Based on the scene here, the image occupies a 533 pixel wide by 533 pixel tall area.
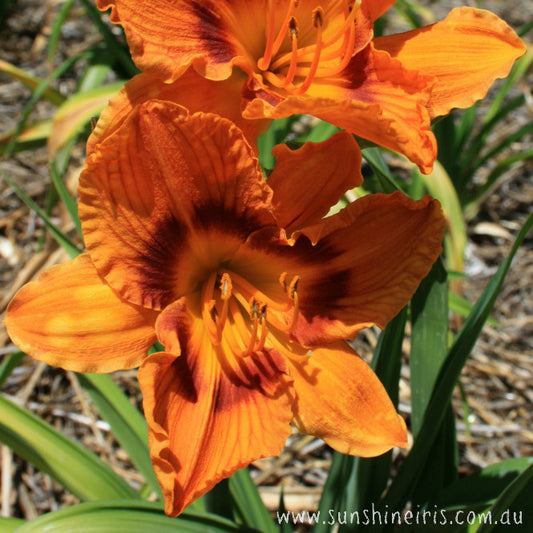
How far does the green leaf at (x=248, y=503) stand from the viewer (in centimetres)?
140

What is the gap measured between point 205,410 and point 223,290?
0.19 metres

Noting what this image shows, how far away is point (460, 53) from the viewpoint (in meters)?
1.06

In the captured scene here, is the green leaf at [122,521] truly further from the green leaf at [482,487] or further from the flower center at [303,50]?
the flower center at [303,50]

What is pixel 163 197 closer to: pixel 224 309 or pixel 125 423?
pixel 224 309

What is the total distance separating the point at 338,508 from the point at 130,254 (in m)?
0.73

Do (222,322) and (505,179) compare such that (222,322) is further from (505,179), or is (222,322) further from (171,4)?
(505,179)

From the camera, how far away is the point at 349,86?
3.44 ft

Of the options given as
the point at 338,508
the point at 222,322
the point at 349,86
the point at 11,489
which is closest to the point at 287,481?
the point at 338,508

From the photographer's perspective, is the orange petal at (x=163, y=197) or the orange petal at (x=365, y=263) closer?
the orange petal at (x=163, y=197)

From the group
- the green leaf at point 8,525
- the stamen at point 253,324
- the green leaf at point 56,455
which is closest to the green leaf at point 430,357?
the stamen at point 253,324

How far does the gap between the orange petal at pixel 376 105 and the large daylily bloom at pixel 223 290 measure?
68 millimetres

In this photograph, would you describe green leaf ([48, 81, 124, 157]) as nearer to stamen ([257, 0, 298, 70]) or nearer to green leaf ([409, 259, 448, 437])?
stamen ([257, 0, 298, 70])

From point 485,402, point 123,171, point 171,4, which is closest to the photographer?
point 123,171

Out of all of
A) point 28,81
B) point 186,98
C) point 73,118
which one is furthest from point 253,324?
point 28,81
